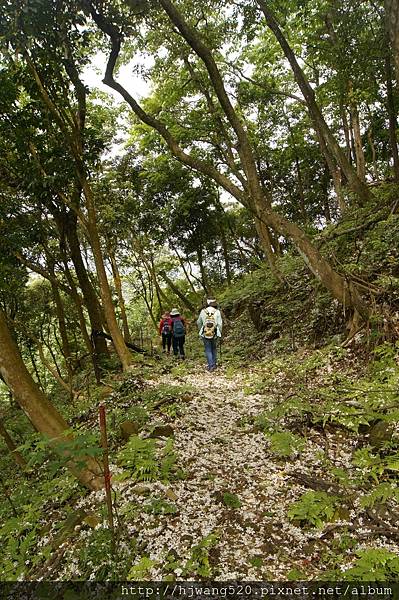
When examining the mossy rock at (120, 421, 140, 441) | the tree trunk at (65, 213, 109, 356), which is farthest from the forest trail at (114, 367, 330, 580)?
the tree trunk at (65, 213, 109, 356)

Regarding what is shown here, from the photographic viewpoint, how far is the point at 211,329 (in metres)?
10.4

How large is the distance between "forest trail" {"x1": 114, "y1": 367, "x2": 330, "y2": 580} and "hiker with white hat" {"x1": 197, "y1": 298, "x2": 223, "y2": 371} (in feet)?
13.5

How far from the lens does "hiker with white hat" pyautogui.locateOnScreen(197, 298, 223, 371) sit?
10453mm

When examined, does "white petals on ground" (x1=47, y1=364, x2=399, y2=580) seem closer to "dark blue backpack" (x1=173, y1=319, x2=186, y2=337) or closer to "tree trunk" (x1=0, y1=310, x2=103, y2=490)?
"tree trunk" (x1=0, y1=310, x2=103, y2=490)

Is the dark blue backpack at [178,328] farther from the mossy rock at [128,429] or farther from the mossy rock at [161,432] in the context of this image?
the mossy rock at [161,432]

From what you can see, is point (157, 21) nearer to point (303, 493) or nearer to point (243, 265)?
point (303, 493)

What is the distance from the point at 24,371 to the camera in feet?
15.3

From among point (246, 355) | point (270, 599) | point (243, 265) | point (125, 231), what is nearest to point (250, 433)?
point (270, 599)

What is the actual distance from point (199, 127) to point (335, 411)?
14.3 metres

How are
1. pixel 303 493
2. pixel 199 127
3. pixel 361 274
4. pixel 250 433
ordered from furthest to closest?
pixel 199 127 → pixel 361 274 → pixel 250 433 → pixel 303 493

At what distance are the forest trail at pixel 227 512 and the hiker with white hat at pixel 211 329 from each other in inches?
162

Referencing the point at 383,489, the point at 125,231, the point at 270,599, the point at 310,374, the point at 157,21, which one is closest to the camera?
the point at 270,599

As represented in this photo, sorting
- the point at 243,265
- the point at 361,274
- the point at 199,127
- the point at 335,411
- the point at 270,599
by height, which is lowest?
the point at 270,599

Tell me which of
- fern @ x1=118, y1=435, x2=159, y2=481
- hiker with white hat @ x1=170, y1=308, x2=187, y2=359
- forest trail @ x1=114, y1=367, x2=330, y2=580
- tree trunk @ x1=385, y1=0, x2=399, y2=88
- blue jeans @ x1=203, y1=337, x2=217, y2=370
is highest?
tree trunk @ x1=385, y1=0, x2=399, y2=88
